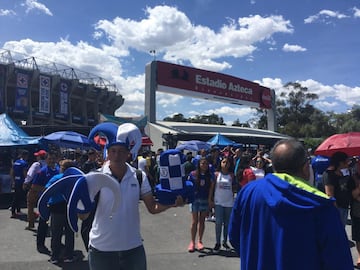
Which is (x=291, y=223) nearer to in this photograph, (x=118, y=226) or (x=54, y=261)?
(x=118, y=226)

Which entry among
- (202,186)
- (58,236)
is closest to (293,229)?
(58,236)

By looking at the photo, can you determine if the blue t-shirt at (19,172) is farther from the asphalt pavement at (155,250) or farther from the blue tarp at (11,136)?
the blue tarp at (11,136)

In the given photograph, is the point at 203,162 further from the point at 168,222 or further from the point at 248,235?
the point at 248,235

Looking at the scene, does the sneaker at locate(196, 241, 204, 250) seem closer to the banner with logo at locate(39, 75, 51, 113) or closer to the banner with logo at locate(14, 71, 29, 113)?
the banner with logo at locate(14, 71, 29, 113)

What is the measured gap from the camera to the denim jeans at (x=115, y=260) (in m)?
3.08

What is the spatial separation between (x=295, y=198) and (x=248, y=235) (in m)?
0.44

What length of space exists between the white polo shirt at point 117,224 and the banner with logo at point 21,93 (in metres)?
39.3

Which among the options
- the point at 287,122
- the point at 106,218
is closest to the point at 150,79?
the point at 106,218

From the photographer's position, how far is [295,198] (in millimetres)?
2031

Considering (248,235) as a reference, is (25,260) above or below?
below

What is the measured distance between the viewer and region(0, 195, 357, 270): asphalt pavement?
20.6 ft

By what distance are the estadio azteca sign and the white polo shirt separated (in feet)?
81.0

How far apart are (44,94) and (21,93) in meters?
2.26

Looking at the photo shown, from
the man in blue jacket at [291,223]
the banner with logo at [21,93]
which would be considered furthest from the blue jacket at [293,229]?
the banner with logo at [21,93]
